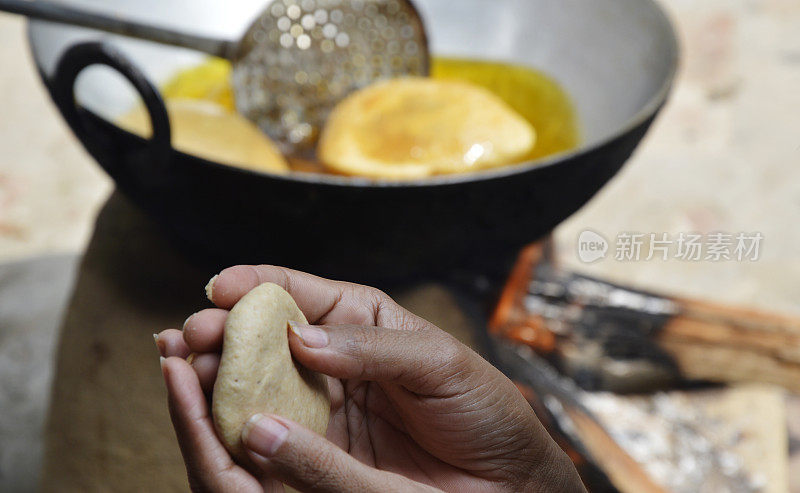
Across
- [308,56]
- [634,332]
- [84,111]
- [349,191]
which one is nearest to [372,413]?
[349,191]

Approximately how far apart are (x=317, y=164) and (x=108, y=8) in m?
0.36

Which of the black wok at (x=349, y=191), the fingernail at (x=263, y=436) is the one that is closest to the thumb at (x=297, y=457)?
the fingernail at (x=263, y=436)

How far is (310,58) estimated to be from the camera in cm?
84

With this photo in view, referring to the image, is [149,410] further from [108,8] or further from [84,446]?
[108,8]

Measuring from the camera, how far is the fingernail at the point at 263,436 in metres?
0.24

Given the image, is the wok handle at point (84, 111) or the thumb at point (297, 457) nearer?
the thumb at point (297, 457)

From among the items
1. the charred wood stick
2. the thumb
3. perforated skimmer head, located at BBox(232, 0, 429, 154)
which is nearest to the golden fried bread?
perforated skimmer head, located at BBox(232, 0, 429, 154)

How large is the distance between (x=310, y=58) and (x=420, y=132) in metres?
0.19

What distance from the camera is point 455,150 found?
728mm

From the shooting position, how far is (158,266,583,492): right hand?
24 centimetres

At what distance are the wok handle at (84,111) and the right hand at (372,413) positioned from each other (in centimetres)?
34

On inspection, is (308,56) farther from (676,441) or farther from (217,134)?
(676,441)

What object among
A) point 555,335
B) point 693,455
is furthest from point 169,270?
point 693,455

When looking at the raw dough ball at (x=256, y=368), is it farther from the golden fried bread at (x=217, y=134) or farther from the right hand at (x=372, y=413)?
the golden fried bread at (x=217, y=134)
